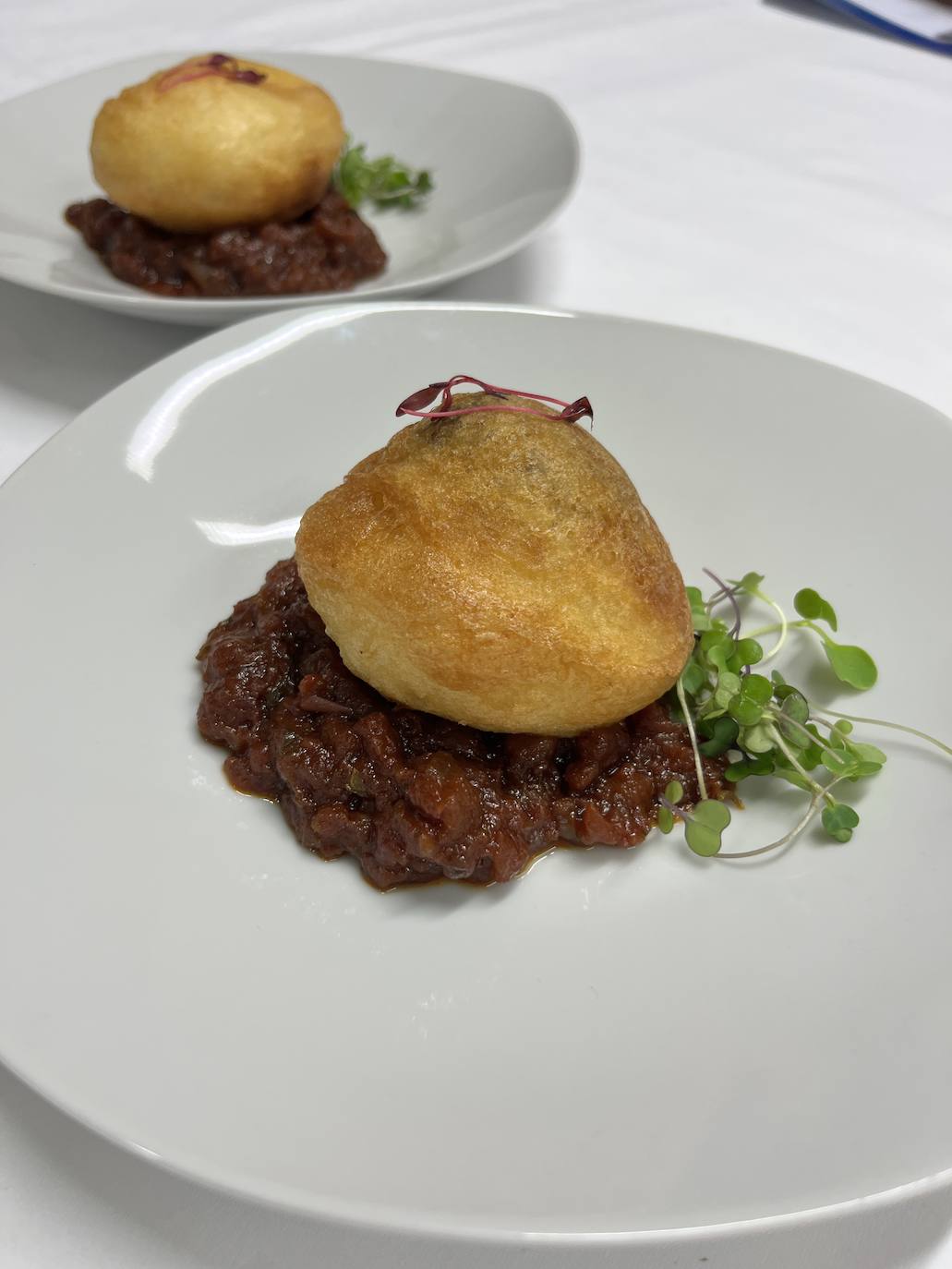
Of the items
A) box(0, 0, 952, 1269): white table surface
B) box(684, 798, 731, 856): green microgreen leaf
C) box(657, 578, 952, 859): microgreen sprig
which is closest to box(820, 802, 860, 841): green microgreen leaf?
box(657, 578, 952, 859): microgreen sprig


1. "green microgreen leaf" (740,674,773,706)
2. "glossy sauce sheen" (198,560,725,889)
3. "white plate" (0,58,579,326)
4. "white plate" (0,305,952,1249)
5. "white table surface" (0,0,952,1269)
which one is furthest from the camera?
"white plate" (0,58,579,326)

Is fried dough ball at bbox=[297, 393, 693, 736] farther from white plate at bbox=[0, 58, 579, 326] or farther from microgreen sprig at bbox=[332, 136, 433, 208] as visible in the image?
microgreen sprig at bbox=[332, 136, 433, 208]

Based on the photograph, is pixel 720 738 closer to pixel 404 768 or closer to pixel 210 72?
pixel 404 768

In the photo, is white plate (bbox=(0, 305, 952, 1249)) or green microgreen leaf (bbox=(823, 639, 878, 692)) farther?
green microgreen leaf (bbox=(823, 639, 878, 692))

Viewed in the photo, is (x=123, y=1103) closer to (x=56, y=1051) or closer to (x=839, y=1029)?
(x=56, y=1051)

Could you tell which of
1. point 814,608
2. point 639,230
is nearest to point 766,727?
point 814,608

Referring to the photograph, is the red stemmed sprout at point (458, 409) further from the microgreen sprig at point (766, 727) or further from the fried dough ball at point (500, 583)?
the microgreen sprig at point (766, 727)
